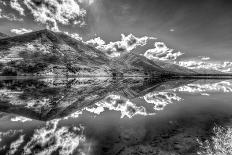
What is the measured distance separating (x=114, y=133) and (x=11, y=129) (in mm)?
10121

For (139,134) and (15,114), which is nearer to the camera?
(139,134)

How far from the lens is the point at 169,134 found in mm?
14812

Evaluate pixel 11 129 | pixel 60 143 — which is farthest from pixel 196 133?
pixel 11 129

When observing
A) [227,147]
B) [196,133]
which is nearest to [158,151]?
[227,147]

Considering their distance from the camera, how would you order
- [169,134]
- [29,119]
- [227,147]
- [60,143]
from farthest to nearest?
[29,119] < [169,134] < [60,143] < [227,147]

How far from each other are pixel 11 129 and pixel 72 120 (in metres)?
6.03

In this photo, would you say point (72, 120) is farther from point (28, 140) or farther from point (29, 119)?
point (28, 140)

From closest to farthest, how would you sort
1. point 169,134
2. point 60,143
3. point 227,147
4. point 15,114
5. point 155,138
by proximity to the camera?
point 227,147
point 60,143
point 155,138
point 169,134
point 15,114

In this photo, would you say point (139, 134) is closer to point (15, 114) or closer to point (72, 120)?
point (72, 120)

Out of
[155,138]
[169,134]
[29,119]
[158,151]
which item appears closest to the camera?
[158,151]

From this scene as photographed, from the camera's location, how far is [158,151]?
37.9 feet

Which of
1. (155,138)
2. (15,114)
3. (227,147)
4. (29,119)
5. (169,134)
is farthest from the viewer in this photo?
(15,114)

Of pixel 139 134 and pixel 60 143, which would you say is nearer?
pixel 60 143

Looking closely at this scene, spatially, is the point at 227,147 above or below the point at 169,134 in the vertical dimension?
above
